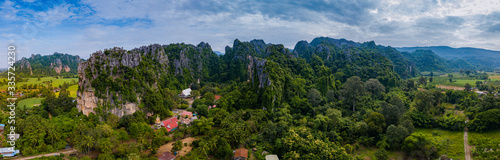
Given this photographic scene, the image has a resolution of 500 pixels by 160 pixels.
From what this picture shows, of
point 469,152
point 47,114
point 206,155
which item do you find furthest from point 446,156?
point 47,114

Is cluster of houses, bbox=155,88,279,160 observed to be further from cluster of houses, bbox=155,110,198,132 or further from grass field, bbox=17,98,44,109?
grass field, bbox=17,98,44,109

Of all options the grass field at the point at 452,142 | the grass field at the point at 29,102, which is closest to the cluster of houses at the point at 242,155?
the grass field at the point at 452,142

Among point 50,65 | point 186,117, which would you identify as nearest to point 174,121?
point 186,117

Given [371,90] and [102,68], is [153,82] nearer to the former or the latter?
[102,68]

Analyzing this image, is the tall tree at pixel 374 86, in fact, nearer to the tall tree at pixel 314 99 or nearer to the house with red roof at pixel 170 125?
the tall tree at pixel 314 99

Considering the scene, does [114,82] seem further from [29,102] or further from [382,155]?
[382,155]

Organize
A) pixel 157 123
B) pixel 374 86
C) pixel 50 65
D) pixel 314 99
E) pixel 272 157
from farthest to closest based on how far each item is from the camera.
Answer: pixel 50 65 → pixel 374 86 → pixel 314 99 → pixel 157 123 → pixel 272 157

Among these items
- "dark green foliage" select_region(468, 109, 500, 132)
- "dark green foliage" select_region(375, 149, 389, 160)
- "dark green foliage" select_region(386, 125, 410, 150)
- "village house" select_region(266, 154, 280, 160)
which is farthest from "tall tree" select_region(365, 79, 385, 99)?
"village house" select_region(266, 154, 280, 160)
